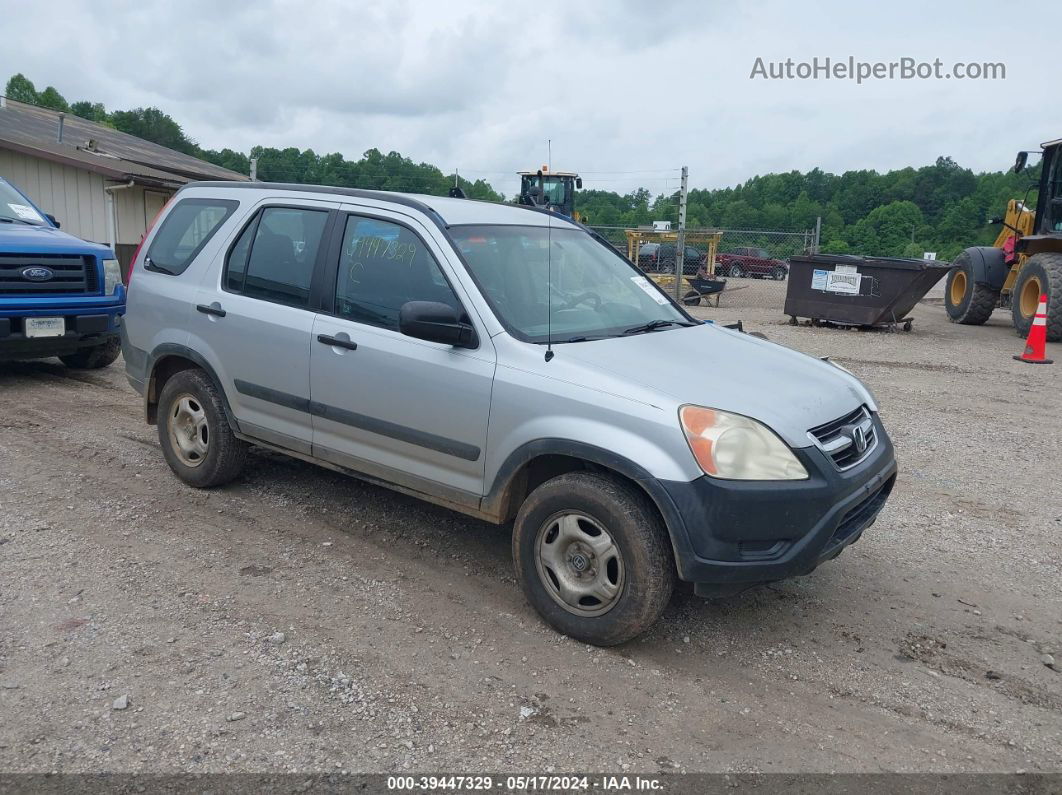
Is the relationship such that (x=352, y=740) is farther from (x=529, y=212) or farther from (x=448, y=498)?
(x=529, y=212)

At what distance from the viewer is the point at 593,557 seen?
3.65 metres

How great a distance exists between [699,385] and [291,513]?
2745 mm

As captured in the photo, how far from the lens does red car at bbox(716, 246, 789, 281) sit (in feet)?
111

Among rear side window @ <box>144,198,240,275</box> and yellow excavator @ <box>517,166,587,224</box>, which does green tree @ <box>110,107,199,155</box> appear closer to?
yellow excavator @ <box>517,166,587,224</box>

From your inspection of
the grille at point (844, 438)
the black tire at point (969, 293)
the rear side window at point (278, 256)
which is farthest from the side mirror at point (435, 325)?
the black tire at point (969, 293)

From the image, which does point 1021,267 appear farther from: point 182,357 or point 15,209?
point 15,209

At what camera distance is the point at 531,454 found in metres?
3.71

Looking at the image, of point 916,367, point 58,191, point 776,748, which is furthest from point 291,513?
point 58,191

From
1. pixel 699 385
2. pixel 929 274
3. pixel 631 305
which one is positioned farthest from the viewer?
pixel 929 274

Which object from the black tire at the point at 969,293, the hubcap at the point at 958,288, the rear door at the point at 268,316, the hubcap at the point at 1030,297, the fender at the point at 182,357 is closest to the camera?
the rear door at the point at 268,316

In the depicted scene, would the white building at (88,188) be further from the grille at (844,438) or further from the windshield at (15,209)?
the grille at (844,438)

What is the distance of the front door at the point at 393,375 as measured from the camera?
156 inches

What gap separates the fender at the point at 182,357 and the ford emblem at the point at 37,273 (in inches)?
122

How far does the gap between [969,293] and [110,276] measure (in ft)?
47.6
